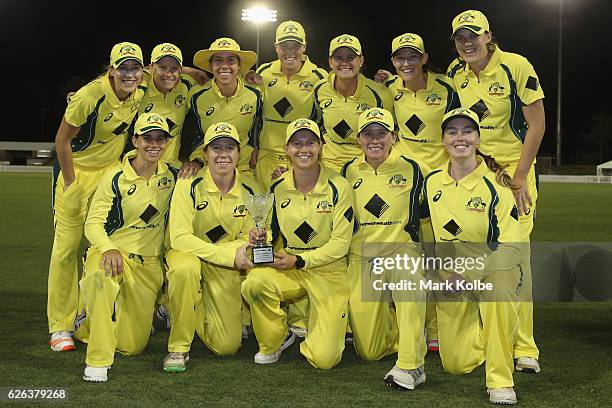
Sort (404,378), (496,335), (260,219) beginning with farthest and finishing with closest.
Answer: (260,219) → (404,378) → (496,335)

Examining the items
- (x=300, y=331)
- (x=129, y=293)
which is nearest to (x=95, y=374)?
(x=129, y=293)

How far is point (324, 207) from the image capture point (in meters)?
5.28

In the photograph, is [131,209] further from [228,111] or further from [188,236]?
[228,111]

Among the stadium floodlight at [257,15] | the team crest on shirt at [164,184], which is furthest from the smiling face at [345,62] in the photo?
the stadium floodlight at [257,15]

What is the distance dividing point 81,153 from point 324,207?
1.94 metres

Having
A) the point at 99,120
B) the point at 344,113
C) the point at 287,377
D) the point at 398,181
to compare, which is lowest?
the point at 287,377

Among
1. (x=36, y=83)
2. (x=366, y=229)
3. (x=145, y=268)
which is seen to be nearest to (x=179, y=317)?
(x=145, y=268)

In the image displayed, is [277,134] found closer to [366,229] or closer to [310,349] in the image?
[366,229]

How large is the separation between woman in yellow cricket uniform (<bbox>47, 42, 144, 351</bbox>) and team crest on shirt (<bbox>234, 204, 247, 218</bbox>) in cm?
118

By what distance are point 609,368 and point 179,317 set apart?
2.77 metres

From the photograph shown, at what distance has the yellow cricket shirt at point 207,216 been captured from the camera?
17.1 feet

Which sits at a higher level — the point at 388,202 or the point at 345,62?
the point at 345,62

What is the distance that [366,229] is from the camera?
539cm

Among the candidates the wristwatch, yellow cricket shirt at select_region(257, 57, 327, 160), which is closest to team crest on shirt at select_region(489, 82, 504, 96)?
yellow cricket shirt at select_region(257, 57, 327, 160)
